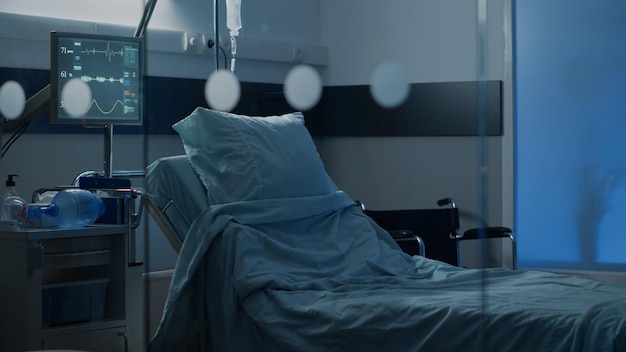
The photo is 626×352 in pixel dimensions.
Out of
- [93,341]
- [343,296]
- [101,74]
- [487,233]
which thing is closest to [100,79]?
[101,74]

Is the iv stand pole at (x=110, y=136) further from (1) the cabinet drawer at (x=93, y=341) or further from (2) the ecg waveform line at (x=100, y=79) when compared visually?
(1) the cabinet drawer at (x=93, y=341)

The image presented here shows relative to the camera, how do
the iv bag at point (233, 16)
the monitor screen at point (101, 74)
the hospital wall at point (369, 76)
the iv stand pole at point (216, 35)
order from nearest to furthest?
the hospital wall at point (369, 76) < the monitor screen at point (101, 74) < the iv bag at point (233, 16) < the iv stand pole at point (216, 35)

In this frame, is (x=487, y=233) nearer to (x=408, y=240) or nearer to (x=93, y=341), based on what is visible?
(x=408, y=240)

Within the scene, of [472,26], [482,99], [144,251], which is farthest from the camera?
[144,251]

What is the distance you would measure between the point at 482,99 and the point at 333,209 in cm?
91

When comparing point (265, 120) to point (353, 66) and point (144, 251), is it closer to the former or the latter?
point (353, 66)

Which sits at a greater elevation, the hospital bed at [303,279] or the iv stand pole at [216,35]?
the iv stand pole at [216,35]

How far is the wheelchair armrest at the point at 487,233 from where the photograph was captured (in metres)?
2.05

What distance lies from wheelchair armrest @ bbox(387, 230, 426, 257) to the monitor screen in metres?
0.98

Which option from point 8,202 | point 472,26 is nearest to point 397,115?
point 472,26

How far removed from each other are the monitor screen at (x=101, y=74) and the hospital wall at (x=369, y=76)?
187 mm

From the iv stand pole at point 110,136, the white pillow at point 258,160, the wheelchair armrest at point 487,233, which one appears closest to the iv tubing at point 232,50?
the iv stand pole at point 110,136

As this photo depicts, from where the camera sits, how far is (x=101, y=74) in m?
2.69

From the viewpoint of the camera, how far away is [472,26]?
7.07ft
